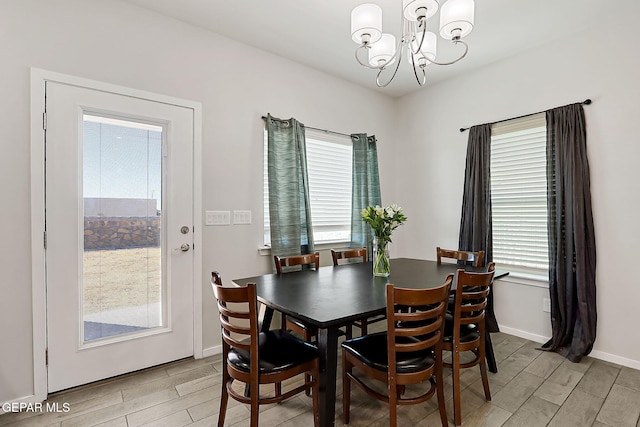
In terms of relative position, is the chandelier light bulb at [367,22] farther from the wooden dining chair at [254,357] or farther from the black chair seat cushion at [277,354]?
the black chair seat cushion at [277,354]

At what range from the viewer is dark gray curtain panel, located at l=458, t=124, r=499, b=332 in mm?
3314

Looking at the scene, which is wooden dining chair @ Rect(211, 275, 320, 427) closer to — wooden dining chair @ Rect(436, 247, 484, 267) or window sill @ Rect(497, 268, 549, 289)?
wooden dining chair @ Rect(436, 247, 484, 267)

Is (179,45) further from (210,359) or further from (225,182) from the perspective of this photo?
(210,359)

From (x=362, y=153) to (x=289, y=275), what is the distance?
2.05 m

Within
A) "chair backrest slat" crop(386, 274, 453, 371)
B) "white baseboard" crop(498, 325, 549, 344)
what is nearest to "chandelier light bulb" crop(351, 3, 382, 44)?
"chair backrest slat" crop(386, 274, 453, 371)

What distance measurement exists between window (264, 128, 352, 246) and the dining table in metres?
0.99

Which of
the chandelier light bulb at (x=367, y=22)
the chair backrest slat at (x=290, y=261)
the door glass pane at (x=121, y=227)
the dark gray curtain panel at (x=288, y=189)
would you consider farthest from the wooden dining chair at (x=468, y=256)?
the door glass pane at (x=121, y=227)

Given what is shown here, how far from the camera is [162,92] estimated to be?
2.52m

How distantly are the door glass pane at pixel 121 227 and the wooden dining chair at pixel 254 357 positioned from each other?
43.9 inches

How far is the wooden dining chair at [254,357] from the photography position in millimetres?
1493

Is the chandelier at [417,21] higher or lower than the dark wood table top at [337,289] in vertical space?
higher

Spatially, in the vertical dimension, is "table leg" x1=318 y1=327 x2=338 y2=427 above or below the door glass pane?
below

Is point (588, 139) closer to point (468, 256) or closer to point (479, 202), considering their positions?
point (479, 202)

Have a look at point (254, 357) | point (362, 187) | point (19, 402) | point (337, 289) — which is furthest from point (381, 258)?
point (19, 402)
